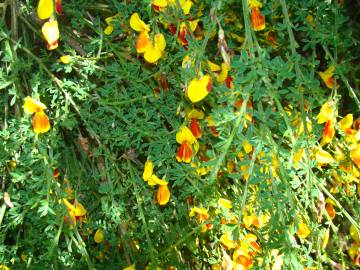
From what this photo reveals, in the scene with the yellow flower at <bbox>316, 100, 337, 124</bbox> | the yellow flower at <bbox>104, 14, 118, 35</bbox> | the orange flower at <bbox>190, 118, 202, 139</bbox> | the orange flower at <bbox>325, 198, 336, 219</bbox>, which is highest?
the yellow flower at <bbox>104, 14, 118, 35</bbox>

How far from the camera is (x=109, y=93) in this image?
1.38 m

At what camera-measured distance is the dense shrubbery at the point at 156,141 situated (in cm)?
119

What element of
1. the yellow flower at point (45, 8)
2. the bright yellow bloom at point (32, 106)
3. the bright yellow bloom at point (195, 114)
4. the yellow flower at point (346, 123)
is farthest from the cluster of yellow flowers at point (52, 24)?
the yellow flower at point (346, 123)

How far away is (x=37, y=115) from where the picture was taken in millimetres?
1257

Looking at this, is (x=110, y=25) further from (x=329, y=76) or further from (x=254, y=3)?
(x=329, y=76)

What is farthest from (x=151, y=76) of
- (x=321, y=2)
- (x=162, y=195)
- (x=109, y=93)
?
(x=321, y=2)

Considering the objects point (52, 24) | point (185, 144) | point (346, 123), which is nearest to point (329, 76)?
Answer: point (346, 123)

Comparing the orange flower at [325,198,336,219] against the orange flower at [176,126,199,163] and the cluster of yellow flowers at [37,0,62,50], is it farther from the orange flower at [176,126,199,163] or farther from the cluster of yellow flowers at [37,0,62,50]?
the cluster of yellow flowers at [37,0,62,50]

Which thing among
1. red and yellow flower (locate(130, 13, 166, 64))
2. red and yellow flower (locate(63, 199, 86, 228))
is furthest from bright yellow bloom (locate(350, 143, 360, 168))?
red and yellow flower (locate(63, 199, 86, 228))

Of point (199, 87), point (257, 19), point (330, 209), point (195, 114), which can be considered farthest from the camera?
point (330, 209)

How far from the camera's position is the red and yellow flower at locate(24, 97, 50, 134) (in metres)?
1.25

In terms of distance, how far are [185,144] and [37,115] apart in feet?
1.12

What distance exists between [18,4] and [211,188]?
29.1 inches

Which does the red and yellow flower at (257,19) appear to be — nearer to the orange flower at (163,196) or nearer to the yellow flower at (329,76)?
the yellow flower at (329,76)
